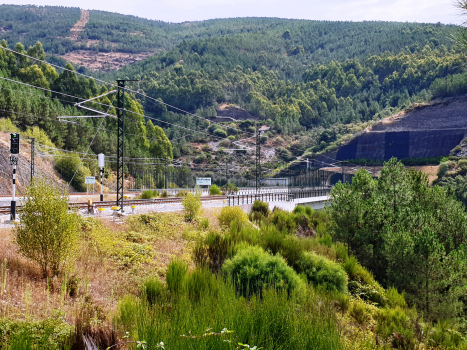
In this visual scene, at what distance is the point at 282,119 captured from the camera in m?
132

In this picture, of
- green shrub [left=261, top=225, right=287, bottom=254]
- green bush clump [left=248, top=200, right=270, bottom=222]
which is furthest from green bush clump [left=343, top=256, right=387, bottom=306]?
green bush clump [left=248, top=200, right=270, bottom=222]

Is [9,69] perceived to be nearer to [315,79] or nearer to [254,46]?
[315,79]

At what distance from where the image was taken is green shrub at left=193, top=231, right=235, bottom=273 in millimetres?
11945

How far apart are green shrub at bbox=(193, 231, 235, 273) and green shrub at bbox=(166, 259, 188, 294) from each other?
249 cm

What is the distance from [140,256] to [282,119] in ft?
403

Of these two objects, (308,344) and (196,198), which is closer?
(308,344)

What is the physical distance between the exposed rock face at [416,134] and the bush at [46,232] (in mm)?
95551

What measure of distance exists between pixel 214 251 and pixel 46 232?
17.1ft

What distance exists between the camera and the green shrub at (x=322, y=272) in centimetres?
1273

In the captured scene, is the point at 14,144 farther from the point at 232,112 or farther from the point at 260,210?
the point at 232,112

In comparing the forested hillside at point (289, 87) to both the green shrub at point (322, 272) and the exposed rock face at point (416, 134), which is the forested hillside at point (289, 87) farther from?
the green shrub at point (322, 272)

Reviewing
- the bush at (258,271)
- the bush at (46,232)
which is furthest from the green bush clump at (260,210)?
the bush at (46,232)

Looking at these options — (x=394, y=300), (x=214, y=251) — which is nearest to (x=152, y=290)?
(x=214, y=251)

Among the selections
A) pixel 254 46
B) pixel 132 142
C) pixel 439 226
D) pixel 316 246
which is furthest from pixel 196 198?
pixel 254 46
